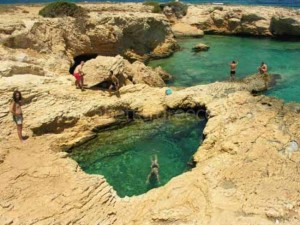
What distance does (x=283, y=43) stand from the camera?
143 feet

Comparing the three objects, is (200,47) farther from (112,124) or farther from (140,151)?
(140,151)

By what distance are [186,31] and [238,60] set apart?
12.3 metres

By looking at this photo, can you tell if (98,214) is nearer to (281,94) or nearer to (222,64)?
(281,94)

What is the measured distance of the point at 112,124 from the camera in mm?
21297

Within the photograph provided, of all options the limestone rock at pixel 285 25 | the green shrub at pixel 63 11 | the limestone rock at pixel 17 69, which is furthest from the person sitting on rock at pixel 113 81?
the limestone rock at pixel 285 25

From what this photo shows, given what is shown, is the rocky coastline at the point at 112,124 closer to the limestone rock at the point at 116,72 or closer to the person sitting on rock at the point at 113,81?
the limestone rock at the point at 116,72

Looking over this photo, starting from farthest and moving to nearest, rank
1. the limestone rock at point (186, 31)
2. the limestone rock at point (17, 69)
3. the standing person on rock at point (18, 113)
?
→ 1. the limestone rock at point (186, 31)
2. the limestone rock at point (17, 69)
3. the standing person on rock at point (18, 113)

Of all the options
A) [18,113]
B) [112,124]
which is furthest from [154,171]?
[18,113]

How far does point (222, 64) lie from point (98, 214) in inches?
997

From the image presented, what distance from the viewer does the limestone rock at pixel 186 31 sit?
4666 cm

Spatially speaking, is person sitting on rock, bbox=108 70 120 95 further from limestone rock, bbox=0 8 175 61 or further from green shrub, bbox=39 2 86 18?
green shrub, bbox=39 2 86 18

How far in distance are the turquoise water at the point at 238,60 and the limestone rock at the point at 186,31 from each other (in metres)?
1.16

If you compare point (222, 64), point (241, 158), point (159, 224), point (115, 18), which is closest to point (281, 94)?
point (222, 64)

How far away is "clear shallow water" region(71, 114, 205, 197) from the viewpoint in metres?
17.3
